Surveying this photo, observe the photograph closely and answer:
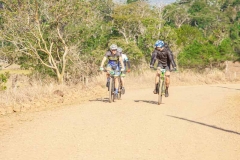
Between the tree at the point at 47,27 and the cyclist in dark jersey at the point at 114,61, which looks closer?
the cyclist in dark jersey at the point at 114,61

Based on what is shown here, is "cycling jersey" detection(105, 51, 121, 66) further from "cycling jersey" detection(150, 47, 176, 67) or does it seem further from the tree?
the tree

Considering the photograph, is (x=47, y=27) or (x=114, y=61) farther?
(x=47, y=27)

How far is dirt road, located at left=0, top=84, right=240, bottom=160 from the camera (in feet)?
22.2

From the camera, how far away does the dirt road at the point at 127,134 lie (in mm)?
6770

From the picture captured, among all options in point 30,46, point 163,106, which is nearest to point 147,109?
point 163,106

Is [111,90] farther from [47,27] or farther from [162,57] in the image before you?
[47,27]

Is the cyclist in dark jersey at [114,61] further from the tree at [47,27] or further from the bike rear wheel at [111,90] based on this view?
the tree at [47,27]

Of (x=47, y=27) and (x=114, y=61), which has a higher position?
(x=47, y=27)

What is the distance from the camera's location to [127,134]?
820 centimetres

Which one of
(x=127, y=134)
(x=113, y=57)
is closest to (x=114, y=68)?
(x=113, y=57)

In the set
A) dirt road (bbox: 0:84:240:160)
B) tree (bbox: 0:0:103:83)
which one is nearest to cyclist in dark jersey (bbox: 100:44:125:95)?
dirt road (bbox: 0:84:240:160)

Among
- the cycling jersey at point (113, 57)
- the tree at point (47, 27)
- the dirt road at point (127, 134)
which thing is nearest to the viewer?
the dirt road at point (127, 134)

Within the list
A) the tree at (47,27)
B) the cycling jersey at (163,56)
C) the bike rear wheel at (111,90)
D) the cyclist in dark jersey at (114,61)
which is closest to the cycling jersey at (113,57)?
the cyclist in dark jersey at (114,61)

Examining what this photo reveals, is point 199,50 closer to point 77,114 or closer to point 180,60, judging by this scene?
point 180,60
